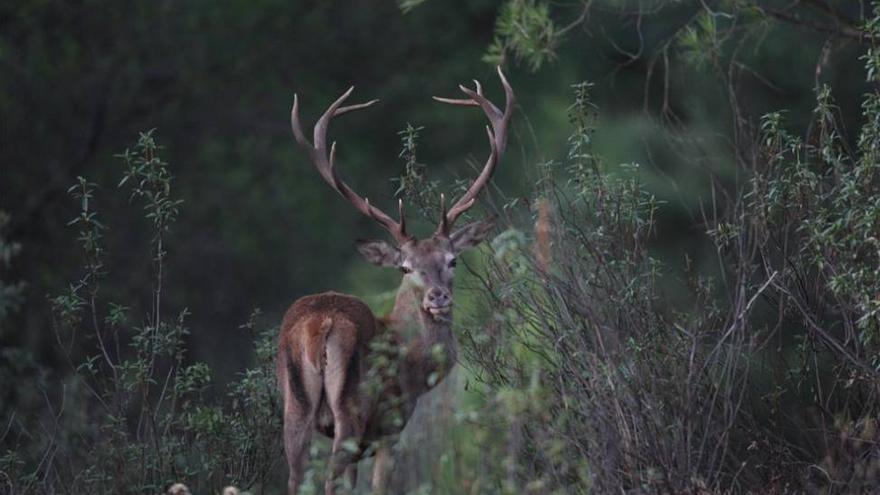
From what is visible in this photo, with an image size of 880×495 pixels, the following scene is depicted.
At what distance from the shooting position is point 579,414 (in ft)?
24.5

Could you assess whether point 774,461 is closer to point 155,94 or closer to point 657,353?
point 657,353

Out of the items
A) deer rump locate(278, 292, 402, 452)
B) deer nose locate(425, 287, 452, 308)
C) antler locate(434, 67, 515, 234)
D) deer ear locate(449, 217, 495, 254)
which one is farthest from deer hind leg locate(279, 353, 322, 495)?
deer ear locate(449, 217, 495, 254)

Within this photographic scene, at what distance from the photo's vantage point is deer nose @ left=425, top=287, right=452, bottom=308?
9.30m

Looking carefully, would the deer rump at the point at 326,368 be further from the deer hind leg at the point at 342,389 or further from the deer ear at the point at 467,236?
the deer ear at the point at 467,236

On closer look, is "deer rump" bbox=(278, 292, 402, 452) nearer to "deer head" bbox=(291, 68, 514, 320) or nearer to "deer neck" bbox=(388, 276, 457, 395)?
"deer neck" bbox=(388, 276, 457, 395)

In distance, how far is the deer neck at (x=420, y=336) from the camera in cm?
929

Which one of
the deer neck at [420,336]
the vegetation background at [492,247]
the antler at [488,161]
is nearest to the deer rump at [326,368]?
the vegetation background at [492,247]

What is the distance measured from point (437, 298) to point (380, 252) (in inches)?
22.6

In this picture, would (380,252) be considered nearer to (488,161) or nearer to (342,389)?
(488,161)

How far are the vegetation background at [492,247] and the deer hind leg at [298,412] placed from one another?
0.64 ft

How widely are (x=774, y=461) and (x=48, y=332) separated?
9485 millimetres

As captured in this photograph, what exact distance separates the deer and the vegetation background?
0.48 ft

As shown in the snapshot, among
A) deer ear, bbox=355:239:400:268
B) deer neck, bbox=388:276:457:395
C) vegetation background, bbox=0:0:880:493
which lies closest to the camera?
vegetation background, bbox=0:0:880:493

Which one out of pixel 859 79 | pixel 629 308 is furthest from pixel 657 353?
pixel 859 79
